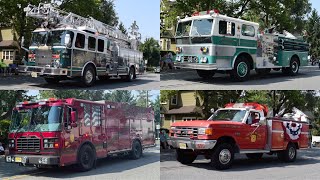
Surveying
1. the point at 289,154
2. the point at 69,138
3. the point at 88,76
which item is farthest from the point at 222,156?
the point at 88,76

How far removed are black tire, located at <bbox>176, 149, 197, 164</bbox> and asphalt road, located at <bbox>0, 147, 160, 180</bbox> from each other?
69 cm

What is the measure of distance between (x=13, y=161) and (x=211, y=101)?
642 centimetres

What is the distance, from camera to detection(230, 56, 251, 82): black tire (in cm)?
1245

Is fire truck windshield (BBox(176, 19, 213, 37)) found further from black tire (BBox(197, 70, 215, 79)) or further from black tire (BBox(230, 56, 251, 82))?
black tire (BBox(197, 70, 215, 79))

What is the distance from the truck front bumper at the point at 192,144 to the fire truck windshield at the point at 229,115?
1299mm

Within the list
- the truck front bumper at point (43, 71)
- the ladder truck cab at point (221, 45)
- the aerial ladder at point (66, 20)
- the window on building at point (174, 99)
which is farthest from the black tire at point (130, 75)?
the truck front bumper at point (43, 71)

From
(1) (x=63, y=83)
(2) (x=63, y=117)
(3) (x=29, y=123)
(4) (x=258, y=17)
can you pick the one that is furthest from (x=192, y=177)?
(4) (x=258, y=17)

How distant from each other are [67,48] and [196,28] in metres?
4.27

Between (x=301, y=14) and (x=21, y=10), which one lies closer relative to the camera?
(x=21, y=10)

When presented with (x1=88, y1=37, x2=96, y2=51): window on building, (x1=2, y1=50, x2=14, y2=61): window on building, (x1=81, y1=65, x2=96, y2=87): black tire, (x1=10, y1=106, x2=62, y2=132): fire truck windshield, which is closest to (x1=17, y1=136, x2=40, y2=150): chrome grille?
(x1=10, y1=106, x2=62, y2=132): fire truck windshield

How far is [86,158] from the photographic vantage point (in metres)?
9.45

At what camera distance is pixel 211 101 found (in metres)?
12.3

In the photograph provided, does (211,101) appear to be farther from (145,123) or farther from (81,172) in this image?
(81,172)

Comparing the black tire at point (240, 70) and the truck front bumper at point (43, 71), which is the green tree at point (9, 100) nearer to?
the truck front bumper at point (43, 71)
